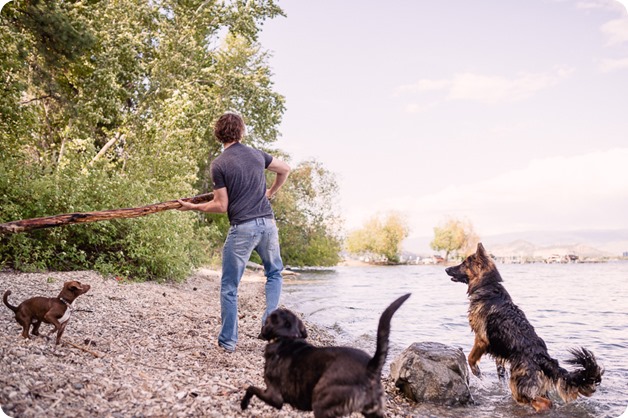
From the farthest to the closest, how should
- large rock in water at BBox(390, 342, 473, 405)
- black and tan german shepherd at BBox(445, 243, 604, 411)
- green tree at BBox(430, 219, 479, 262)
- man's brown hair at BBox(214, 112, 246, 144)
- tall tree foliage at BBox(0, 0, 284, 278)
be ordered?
green tree at BBox(430, 219, 479, 262) < tall tree foliage at BBox(0, 0, 284, 278) < man's brown hair at BBox(214, 112, 246, 144) < large rock in water at BBox(390, 342, 473, 405) < black and tan german shepherd at BBox(445, 243, 604, 411)

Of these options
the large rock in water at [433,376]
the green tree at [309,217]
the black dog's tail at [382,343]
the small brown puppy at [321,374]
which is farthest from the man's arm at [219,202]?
the green tree at [309,217]

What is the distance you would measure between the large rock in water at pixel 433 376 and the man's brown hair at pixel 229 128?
332cm

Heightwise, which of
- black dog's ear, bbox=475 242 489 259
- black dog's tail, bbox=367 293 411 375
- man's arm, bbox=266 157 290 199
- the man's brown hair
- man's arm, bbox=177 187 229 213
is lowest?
black dog's tail, bbox=367 293 411 375

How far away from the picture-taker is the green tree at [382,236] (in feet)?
174

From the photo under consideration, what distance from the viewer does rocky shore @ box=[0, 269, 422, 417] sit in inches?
155

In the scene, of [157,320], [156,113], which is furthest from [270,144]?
[157,320]

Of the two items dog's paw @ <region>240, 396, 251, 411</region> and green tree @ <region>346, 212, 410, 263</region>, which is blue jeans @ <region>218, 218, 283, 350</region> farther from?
green tree @ <region>346, 212, 410, 263</region>

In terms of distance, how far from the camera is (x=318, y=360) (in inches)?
143

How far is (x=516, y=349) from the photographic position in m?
5.67

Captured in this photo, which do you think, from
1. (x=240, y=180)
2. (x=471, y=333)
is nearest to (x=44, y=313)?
(x=240, y=180)

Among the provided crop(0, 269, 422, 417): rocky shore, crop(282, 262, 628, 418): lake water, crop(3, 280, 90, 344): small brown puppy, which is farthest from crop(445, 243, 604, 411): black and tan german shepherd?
crop(3, 280, 90, 344): small brown puppy

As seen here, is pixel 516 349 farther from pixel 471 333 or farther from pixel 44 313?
pixel 44 313

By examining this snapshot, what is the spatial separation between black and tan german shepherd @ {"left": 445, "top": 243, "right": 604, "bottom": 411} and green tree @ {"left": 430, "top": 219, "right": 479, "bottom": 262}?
3856cm

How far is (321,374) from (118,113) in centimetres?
1955
